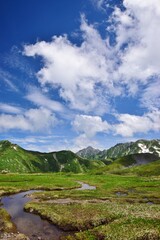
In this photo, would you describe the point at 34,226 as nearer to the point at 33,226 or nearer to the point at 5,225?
the point at 33,226

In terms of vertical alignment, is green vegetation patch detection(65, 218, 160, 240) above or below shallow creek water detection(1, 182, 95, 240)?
above

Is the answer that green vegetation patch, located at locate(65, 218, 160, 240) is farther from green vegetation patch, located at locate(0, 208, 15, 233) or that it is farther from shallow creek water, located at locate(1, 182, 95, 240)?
green vegetation patch, located at locate(0, 208, 15, 233)

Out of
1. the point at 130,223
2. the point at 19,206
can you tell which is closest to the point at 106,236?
the point at 130,223

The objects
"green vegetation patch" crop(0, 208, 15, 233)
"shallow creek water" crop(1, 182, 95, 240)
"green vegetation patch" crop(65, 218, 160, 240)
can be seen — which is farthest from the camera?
"green vegetation patch" crop(0, 208, 15, 233)

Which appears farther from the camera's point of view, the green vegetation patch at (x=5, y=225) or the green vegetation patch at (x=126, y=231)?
the green vegetation patch at (x=5, y=225)

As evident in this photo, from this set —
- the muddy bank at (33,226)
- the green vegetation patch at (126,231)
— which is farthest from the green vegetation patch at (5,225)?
the green vegetation patch at (126,231)

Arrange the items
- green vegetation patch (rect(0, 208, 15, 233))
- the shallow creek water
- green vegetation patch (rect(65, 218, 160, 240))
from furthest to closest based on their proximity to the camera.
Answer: green vegetation patch (rect(0, 208, 15, 233)) → the shallow creek water → green vegetation patch (rect(65, 218, 160, 240))

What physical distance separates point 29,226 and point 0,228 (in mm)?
4413

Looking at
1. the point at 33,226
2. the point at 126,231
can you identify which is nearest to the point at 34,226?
the point at 33,226

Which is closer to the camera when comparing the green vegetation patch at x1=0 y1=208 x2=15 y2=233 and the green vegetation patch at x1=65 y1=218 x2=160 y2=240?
the green vegetation patch at x1=65 y1=218 x2=160 y2=240

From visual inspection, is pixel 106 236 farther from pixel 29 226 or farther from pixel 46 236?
pixel 29 226

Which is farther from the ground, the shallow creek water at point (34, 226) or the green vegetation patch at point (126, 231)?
the green vegetation patch at point (126, 231)

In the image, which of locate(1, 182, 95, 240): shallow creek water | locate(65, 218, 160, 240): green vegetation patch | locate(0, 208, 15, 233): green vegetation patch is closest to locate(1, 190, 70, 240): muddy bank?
locate(1, 182, 95, 240): shallow creek water

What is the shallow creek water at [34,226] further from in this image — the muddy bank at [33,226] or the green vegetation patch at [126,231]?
the green vegetation patch at [126,231]
